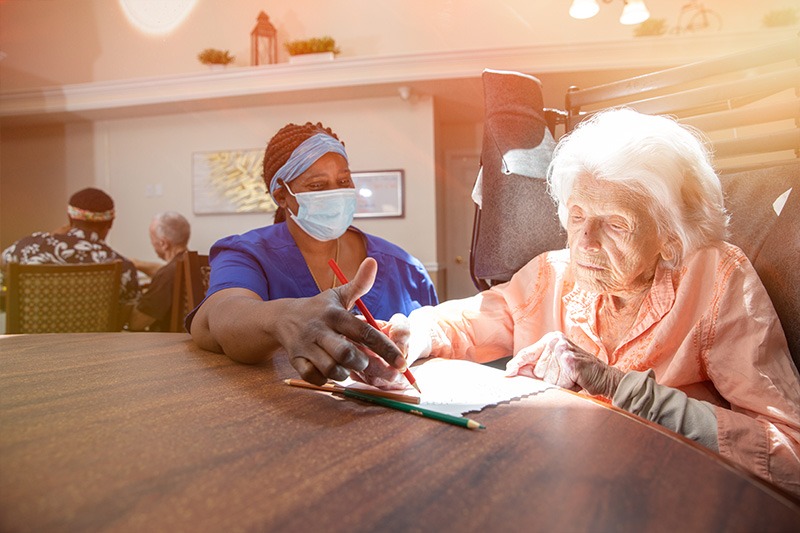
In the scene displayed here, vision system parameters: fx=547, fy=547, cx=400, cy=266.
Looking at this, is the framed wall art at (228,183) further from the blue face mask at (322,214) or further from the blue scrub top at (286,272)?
the blue scrub top at (286,272)

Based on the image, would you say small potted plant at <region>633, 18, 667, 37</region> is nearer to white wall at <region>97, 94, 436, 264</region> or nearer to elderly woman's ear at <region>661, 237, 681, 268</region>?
white wall at <region>97, 94, 436, 264</region>

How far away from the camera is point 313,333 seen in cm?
76

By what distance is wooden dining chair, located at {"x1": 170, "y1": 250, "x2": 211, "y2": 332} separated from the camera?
2971 mm

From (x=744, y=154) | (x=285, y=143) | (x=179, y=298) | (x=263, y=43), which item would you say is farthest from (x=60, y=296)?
(x=263, y=43)

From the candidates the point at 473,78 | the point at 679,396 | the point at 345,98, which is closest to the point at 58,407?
the point at 679,396

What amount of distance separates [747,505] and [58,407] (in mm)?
721

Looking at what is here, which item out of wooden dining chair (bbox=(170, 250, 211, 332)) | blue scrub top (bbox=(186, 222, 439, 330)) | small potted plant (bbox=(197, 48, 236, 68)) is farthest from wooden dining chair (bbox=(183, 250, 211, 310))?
small potted plant (bbox=(197, 48, 236, 68))

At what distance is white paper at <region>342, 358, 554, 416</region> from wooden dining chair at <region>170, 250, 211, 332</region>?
2.21 metres

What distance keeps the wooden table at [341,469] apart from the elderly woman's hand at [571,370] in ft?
0.57

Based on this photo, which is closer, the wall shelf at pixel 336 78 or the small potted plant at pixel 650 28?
the wall shelf at pixel 336 78

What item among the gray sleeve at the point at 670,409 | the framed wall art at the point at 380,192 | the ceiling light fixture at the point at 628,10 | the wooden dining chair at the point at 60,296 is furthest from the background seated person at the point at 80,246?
the ceiling light fixture at the point at 628,10

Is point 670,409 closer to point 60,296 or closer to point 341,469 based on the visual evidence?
point 341,469

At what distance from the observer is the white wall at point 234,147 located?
5590mm

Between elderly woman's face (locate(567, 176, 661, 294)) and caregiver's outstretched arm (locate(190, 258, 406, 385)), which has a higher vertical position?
elderly woman's face (locate(567, 176, 661, 294))
